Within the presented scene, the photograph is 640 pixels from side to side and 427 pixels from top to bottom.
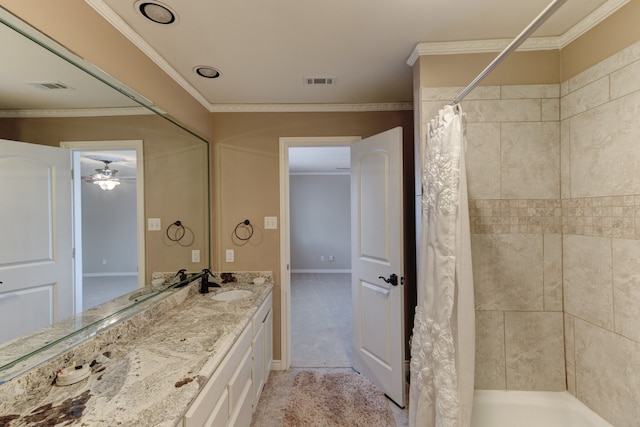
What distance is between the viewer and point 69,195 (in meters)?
1.16

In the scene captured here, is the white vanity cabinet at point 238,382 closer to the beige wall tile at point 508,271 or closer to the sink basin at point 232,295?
the sink basin at point 232,295

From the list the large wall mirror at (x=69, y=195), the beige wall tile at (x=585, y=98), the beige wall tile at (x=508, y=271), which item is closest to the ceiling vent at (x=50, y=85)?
the large wall mirror at (x=69, y=195)

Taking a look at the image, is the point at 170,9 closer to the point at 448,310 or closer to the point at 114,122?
the point at 114,122

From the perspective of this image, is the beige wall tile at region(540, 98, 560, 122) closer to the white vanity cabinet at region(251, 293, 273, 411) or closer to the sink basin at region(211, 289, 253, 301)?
the white vanity cabinet at region(251, 293, 273, 411)

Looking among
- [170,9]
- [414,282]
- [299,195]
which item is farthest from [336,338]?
[299,195]

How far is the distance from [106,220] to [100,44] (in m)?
0.83

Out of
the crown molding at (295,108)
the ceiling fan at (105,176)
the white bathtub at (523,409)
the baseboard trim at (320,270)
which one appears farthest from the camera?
the baseboard trim at (320,270)

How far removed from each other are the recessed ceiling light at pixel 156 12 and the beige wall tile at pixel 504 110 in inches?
66.3

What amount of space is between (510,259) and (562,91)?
40.7 inches

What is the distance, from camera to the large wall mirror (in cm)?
92

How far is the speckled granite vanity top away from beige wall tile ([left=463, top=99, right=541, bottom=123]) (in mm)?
1845

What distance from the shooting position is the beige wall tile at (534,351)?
1562mm

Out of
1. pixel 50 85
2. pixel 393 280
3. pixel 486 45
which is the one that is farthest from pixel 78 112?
pixel 486 45

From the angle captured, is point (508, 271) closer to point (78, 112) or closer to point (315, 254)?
point (78, 112)
